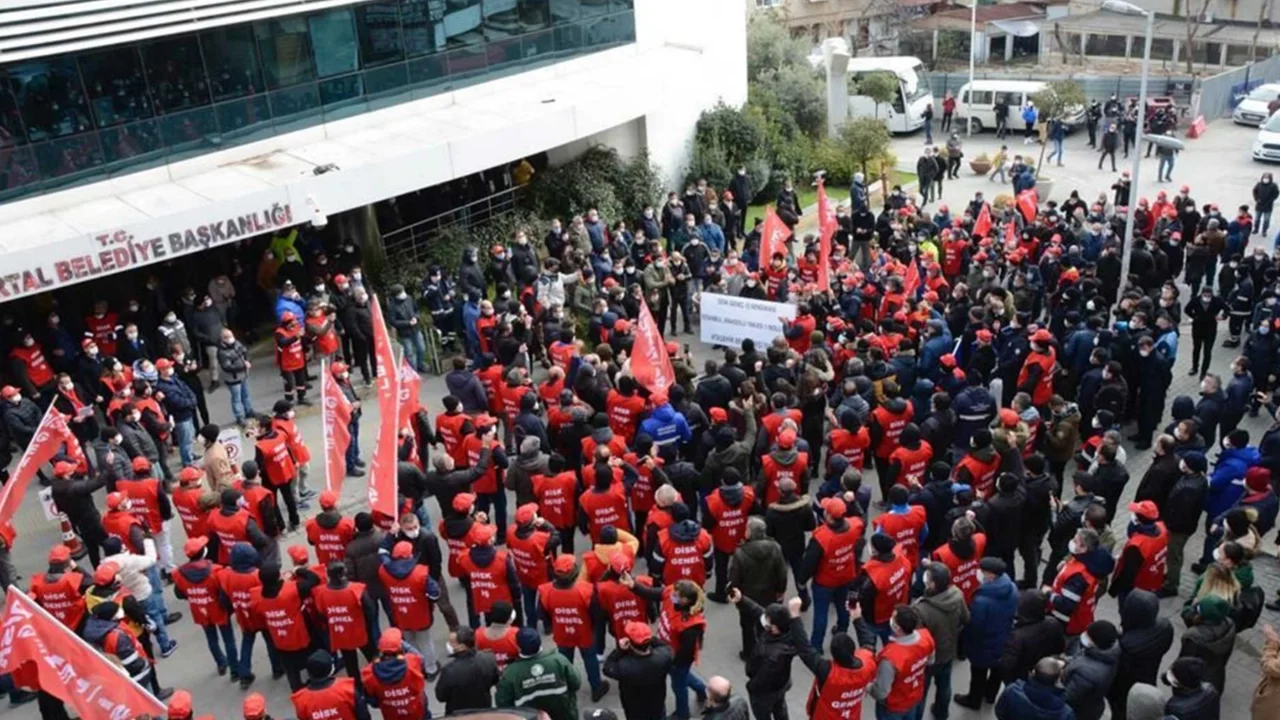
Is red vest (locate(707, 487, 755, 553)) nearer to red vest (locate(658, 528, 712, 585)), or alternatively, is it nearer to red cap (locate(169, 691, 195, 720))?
red vest (locate(658, 528, 712, 585))

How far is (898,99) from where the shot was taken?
3128 centimetres

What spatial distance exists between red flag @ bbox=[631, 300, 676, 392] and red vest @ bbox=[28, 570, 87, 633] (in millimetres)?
5884

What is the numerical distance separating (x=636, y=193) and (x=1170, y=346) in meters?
11.6

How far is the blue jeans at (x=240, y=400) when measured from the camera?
14.5 m

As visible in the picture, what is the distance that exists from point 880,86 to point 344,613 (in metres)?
25.0

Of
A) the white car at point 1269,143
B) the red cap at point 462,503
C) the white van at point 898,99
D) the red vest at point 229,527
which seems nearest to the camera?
the red cap at point 462,503

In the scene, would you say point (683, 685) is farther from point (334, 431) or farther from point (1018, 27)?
point (1018, 27)

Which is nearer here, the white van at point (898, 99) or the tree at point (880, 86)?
the tree at point (880, 86)

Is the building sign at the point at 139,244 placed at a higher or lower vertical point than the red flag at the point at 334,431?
higher

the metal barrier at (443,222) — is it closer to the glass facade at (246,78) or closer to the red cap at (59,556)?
the glass facade at (246,78)

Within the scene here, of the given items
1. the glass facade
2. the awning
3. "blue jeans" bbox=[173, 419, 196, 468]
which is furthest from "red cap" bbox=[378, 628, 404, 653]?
the awning

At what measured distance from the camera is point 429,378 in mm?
16609

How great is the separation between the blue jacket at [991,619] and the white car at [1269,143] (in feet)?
74.2

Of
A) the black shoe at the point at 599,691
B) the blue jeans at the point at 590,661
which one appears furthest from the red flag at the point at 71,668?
the black shoe at the point at 599,691
